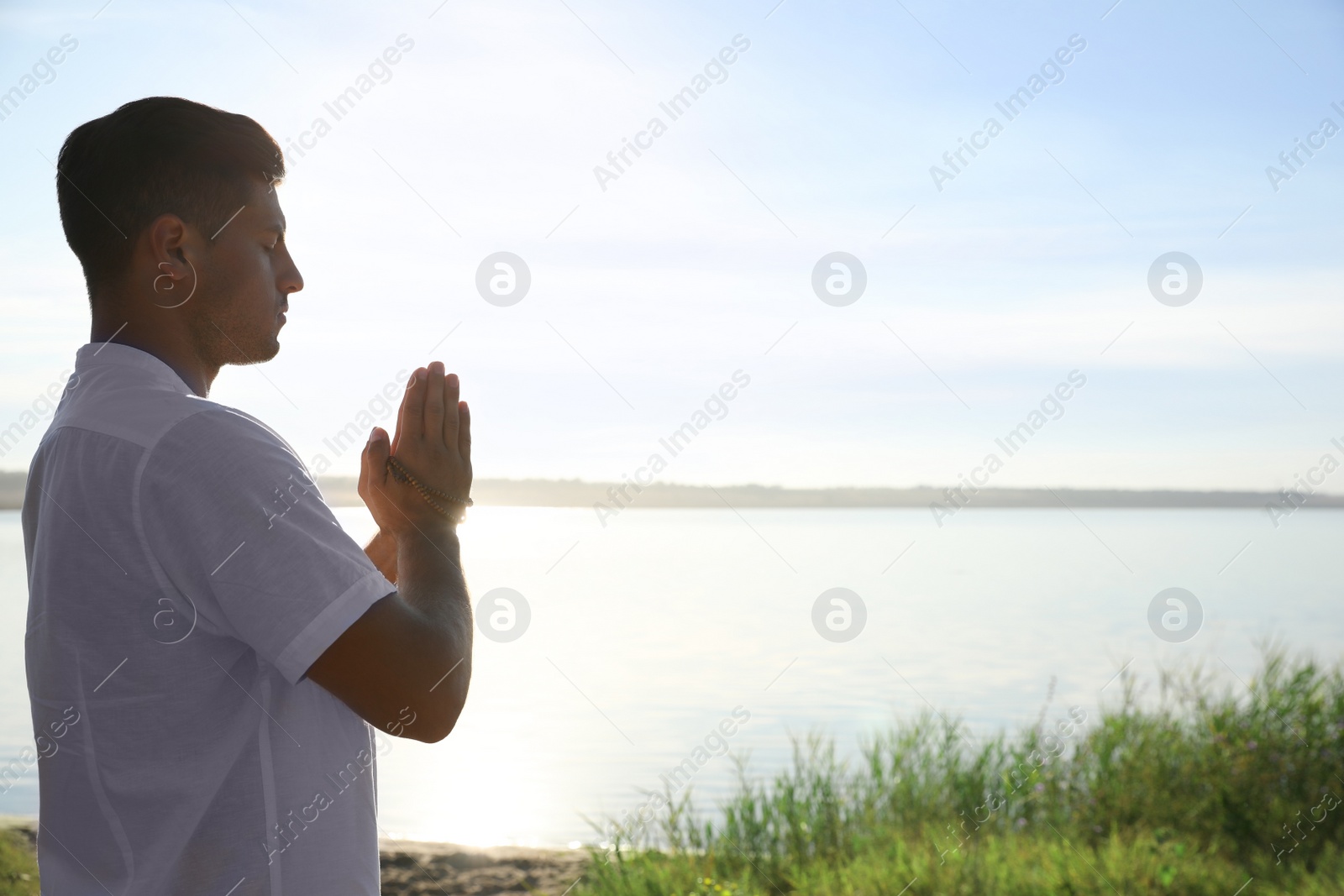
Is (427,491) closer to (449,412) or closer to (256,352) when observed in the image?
(449,412)

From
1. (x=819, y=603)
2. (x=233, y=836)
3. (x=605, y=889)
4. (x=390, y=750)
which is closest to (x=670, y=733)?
(x=390, y=750)

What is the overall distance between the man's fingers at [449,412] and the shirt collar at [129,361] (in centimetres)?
38

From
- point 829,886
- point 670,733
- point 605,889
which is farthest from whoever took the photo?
point 670,733

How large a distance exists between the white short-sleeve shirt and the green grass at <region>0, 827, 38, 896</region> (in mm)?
3858

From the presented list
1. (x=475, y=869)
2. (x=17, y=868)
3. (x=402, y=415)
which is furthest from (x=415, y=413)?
(x=17, y=868)

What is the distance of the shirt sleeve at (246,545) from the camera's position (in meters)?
1.27

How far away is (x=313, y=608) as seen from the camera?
1.27 metres

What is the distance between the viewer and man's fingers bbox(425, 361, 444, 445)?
1.63 metres

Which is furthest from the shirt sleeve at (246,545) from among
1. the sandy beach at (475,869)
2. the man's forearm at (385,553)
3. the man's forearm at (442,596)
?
the sandy beach at (475,869)

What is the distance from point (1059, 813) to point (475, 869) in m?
3.06

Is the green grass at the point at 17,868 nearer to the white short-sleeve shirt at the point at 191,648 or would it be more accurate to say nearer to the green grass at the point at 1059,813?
the green grass at the point at 1059,813

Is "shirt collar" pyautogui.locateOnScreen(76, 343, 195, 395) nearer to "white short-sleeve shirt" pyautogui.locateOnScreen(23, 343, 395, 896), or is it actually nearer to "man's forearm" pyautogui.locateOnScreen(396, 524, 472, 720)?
"white short-sleeve shirt" pyautogui.locateOnScreen(23, 343, 395, 896)

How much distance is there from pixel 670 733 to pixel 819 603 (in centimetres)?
1532

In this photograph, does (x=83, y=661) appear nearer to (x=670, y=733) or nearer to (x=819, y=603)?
(x=670, y=733)
